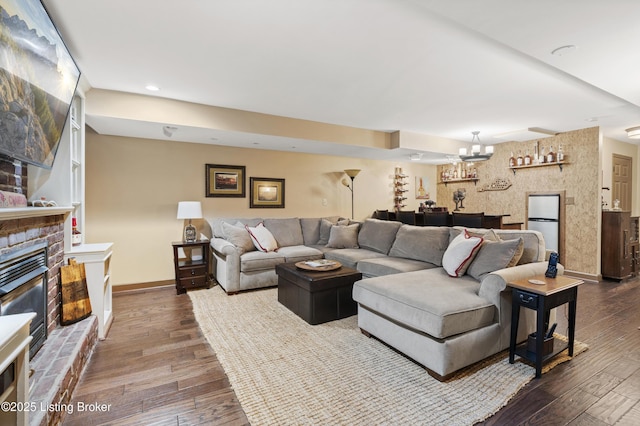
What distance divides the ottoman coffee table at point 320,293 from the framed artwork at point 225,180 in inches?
83.8

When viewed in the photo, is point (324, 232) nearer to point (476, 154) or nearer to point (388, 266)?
point (388, 266)

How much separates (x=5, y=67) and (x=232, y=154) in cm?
360

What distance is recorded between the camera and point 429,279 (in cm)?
268

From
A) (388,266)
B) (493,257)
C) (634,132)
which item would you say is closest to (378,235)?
(388,266)

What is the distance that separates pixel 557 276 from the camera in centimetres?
243

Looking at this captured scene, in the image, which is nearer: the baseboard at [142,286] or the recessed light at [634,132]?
the baseboard at [142,286]

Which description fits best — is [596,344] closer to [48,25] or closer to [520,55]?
[520,55]

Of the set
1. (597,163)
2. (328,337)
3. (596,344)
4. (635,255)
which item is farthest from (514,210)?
(328,337)

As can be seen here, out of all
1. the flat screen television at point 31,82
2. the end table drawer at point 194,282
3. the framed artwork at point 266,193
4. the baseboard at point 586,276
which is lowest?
the baseboard at point 586,276

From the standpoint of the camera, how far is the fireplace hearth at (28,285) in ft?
5.25

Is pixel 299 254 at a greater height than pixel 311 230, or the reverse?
pixel 311 230

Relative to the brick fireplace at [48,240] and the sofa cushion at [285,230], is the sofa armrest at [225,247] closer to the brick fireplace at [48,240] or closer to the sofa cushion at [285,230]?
the sofa cushion at [285,230]

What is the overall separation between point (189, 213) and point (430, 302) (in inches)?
135

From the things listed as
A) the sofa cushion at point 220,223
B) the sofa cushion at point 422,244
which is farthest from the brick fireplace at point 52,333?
the sofa cushion at point 422,244
